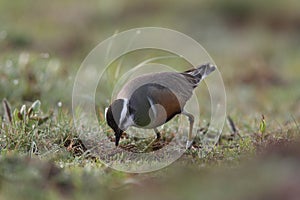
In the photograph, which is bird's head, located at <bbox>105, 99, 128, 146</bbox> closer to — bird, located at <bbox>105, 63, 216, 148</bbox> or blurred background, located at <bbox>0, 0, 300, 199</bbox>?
bird, located at <bbox>105, 63, 216, 148</bbox>

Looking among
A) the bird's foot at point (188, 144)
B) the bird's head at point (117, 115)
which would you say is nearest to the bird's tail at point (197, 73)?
the bird's foot at point (188, 144)

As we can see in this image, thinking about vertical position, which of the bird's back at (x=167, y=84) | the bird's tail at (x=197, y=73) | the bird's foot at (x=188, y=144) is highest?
the bird's tail at (x=197, y=73)

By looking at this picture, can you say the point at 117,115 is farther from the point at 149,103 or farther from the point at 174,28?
the point at 174,28

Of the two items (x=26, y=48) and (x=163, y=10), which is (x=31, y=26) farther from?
(x=163, y=10)

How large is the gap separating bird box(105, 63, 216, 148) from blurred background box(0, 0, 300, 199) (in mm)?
547

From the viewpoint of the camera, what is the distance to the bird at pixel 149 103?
17.4 ft

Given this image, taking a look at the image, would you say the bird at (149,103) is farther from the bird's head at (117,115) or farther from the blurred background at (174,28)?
the blurred background at (174,28)

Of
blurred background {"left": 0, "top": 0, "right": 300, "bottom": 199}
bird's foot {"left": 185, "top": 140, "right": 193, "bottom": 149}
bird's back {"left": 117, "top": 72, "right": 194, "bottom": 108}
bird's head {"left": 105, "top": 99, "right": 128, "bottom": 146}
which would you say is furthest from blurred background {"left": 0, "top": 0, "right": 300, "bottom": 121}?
bird's head {"left": 105, "top": 99, "right": 128, "bottom": 146}

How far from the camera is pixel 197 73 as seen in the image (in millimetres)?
6578

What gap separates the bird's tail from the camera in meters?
6.32

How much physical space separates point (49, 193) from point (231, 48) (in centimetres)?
765

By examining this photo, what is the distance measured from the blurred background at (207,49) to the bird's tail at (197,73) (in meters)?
0.59

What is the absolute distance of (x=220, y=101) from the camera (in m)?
8.38

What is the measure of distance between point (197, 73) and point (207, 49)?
513cm
